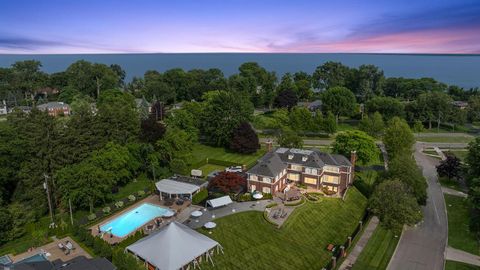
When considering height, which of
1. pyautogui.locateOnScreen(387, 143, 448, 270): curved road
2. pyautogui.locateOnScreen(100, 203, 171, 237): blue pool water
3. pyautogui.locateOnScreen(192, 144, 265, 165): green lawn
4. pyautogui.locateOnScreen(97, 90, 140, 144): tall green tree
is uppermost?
pyautogui.locateOnScreen(97, 90, 140, 144): tall green tree

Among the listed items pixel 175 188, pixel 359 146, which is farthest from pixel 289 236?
pixel 359 146

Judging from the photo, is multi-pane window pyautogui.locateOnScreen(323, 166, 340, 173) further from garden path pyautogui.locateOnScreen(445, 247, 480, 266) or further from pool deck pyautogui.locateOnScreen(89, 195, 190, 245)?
pool deck pyautogui.locateOnScreen(89, 195, 190, 245)

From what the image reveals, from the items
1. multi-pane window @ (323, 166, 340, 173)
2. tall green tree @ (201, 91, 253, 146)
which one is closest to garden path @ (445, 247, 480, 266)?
multi-pane window @ (323, 166, 340, 173)

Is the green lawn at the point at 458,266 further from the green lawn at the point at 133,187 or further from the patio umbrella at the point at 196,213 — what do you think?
the green lawn at the point at 133,187

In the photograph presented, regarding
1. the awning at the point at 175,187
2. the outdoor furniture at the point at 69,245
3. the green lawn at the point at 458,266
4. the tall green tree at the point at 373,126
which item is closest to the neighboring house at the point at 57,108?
the awning at the point at 175,187

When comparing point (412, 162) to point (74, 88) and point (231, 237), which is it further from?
point (74, 88)

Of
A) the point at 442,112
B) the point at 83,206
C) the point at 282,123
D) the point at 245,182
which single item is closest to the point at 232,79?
the point at 282,123

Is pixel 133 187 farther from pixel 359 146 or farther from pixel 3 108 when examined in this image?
pixel 3 108
